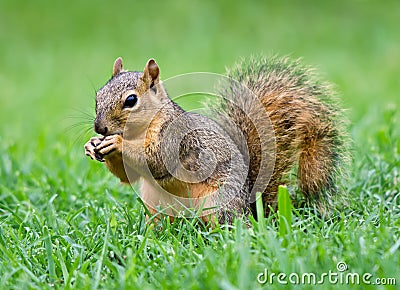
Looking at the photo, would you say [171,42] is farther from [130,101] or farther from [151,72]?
[130,101]

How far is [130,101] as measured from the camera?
220 centimetres

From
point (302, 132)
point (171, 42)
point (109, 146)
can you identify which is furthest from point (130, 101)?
point (171, 42)

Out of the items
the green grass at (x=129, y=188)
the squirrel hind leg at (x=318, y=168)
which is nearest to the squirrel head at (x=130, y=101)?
the green grass at (x=129, y=188)

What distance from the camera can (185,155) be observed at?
7.47 ft

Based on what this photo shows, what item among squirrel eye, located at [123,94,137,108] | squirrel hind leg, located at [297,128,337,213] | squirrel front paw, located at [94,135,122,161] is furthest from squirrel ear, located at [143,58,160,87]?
squirrel hind leg, located at [297,128,337,213]

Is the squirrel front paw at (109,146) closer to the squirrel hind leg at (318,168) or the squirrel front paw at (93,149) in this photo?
the squirrel front paw at (93,149)

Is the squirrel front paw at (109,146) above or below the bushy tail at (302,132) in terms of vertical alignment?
below

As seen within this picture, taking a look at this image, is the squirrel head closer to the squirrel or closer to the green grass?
the squirrel

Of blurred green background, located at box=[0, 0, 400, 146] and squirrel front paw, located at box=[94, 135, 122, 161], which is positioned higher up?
A: blurred green background, located at box=[0, 0, 400, 146]

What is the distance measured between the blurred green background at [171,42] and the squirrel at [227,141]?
2.25m

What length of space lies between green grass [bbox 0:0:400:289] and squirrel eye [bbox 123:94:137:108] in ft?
1.26

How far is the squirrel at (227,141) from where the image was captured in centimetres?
220

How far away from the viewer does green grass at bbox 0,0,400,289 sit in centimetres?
170

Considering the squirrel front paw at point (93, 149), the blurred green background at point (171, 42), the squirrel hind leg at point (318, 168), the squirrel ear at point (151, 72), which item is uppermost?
the blurred green background at point (171, 42)
